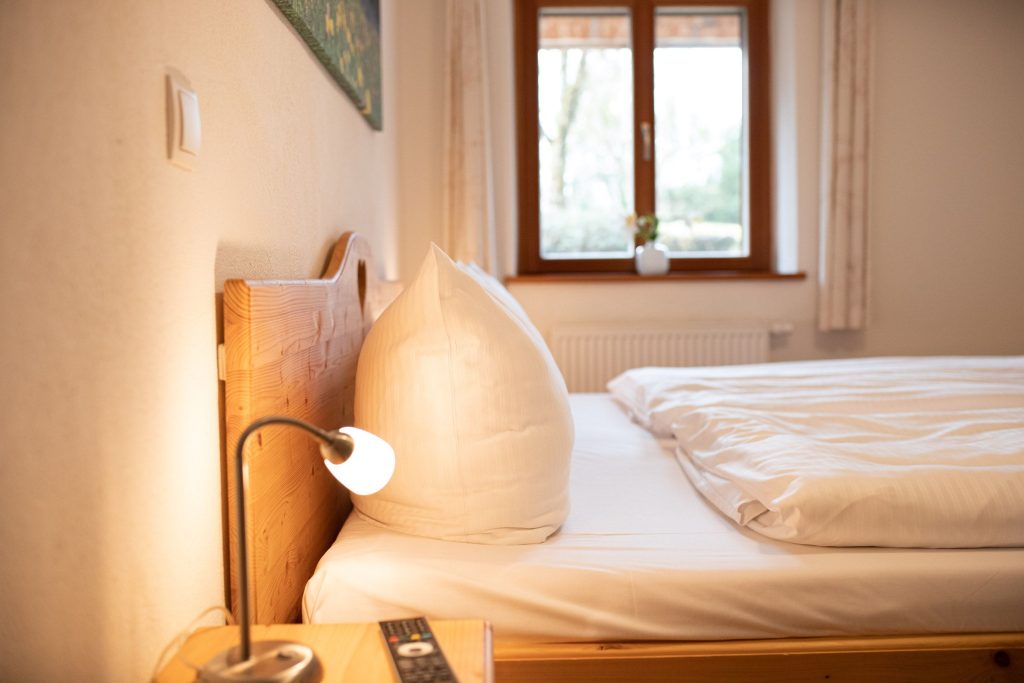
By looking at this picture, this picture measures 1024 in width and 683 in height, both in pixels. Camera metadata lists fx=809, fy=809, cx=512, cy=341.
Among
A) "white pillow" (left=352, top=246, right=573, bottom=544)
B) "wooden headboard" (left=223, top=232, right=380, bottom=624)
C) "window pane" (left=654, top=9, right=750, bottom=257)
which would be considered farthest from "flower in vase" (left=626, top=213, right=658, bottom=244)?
"white pillow" (left=352, top=246, right=573, bottom=544)

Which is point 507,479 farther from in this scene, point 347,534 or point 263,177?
point 263,177

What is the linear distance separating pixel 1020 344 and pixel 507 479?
11.0ft

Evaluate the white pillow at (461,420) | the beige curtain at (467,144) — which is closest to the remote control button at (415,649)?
the white pillow at (461,420)

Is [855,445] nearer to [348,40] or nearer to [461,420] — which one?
[461,420]

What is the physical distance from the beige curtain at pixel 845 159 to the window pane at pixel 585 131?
2.74 ft

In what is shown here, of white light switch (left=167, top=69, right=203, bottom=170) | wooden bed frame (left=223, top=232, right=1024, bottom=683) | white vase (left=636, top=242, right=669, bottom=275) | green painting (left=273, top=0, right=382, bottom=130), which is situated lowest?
wooden bed frame (left=223, top=232, right=1024, bottom=683)

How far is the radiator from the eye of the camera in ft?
11.3

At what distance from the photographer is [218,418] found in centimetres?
103

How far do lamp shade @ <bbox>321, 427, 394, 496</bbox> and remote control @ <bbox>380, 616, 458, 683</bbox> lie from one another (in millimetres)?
181

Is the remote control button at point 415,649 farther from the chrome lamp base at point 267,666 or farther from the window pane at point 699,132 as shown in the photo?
the window pane at point 699,132

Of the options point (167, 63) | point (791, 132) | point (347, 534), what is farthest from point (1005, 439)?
point (791, 132)

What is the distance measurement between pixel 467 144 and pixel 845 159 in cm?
159

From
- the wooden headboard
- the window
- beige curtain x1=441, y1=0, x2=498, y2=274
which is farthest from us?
the window

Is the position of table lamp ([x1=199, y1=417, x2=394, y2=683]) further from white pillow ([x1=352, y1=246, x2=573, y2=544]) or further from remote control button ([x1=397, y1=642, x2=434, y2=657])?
white pillow ([x1=352, y1=246, x2=573, y2=544])
